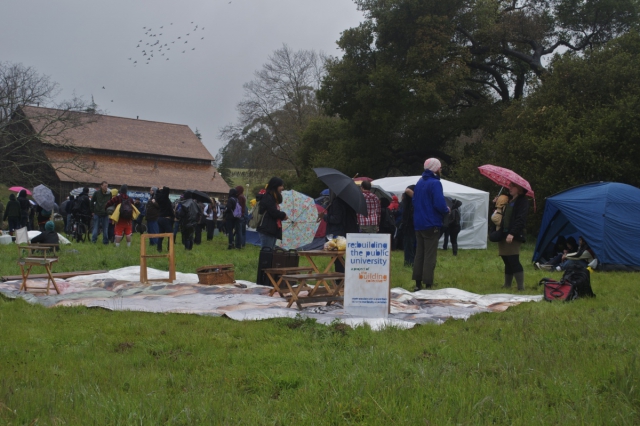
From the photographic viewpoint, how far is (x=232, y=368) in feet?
15.8

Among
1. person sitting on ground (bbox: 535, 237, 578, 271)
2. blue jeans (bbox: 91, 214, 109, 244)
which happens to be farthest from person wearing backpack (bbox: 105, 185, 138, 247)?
person sitting on ground (bbox: 535, 237, 578, 271)

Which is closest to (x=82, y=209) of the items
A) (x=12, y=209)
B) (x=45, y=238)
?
(x=12, y=209)

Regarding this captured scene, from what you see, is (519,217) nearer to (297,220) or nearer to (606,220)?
(606,220)

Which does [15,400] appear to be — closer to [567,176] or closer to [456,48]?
[567,176]

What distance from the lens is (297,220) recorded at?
1880 centimetres

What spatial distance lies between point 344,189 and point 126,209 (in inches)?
322

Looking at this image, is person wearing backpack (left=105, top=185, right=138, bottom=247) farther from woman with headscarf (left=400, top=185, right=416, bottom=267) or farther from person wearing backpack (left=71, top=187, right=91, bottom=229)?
woman with headscarf (left=400, top=185, right=416, bottom=267)

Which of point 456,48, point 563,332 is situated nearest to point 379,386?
point 563,332

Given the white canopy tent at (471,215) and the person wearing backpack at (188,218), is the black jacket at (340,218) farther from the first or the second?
the white canopy tent at (471,215)

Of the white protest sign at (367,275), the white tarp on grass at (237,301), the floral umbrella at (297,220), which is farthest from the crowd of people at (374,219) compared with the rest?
the white tarp on grass at (237,301)

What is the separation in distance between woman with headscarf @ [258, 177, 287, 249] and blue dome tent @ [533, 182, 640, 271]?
709 cm

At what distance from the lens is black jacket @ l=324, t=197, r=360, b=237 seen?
450 inches

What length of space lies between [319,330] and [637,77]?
23.7 meters

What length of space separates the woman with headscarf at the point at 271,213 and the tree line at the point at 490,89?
54.8 ft
